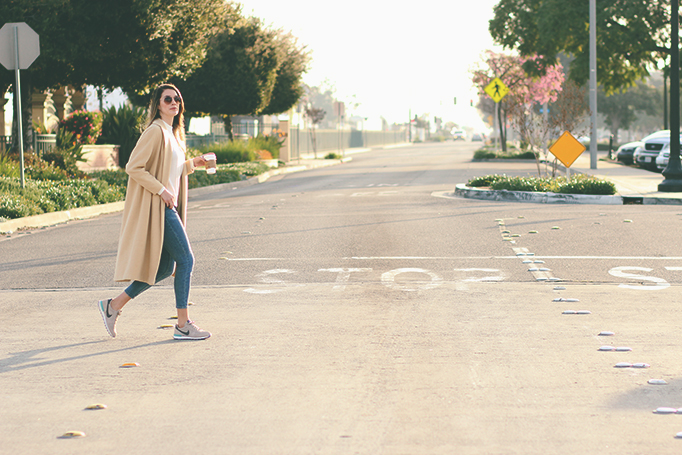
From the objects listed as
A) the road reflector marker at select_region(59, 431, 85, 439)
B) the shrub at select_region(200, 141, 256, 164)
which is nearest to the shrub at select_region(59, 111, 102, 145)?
the shrub at select_region(200, 141, 256, 164)

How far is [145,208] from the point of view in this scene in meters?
6.21

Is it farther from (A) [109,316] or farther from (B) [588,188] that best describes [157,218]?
(B) [588,188]

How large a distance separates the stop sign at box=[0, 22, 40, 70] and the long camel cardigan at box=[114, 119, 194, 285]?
11221mm

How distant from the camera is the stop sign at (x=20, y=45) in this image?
16.3 meters

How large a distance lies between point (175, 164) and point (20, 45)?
11599 mm

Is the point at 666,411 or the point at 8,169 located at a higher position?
the point at 8,169

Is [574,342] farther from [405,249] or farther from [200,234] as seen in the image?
[200,234]

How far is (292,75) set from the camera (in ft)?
140

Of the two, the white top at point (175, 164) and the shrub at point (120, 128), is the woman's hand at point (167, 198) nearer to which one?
the white top at point (175, 164)

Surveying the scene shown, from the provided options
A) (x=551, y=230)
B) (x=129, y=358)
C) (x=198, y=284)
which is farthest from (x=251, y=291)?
(x=551, y=230)

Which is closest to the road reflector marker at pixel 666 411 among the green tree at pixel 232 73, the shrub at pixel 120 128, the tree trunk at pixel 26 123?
the tree trunk at pixel 26 123

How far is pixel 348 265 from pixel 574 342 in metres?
4.18

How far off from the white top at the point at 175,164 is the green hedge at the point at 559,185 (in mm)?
13702

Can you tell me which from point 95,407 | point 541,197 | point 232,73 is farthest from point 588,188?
point 232,73
